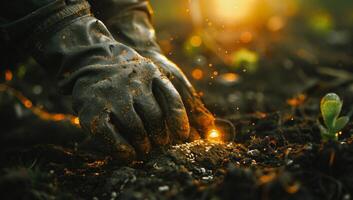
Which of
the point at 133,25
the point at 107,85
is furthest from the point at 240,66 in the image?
the point at 107,85

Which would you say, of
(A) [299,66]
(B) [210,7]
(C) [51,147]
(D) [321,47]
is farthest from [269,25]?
(C) [51,147]

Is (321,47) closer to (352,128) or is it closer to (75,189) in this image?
(352,128)

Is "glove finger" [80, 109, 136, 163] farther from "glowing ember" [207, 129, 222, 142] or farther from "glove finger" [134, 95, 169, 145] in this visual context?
"glowing ember" [207, 129, 222, 142]

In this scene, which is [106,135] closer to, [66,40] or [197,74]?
[66,40]

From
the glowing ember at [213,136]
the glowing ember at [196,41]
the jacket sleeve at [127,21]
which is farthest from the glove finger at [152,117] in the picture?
the glowing ember at [196,41]

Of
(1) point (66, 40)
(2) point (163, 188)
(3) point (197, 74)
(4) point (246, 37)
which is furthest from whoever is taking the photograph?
(4) point (246, 37)

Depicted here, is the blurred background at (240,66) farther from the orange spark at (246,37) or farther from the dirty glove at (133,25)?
the dirty glove at (133,25)

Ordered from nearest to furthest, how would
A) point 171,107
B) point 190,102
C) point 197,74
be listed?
point 171,107 < point 190,102 < point 197,74
